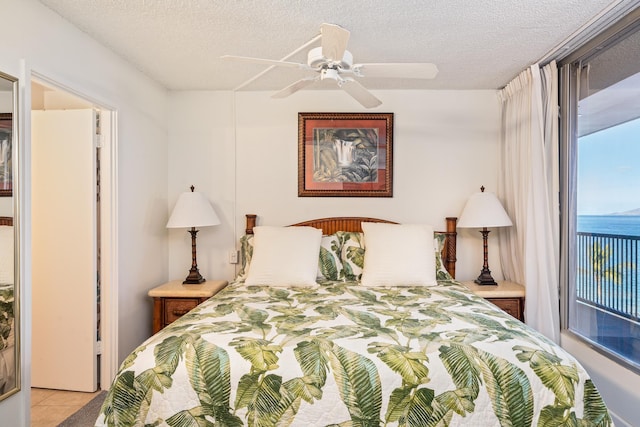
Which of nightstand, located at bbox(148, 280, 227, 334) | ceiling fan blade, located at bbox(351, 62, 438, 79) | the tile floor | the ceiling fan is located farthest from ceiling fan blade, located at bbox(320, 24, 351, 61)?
the tile floor

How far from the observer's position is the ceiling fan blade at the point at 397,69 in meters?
1.96

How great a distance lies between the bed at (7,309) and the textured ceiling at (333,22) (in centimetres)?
130

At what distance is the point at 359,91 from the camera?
7.40 ft

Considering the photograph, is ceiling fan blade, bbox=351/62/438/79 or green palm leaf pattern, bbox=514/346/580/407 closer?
green palm leaf pattern, bbox=514/346/580/407

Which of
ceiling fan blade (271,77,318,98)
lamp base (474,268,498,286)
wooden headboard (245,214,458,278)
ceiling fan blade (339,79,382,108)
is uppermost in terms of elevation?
ceiling fan blade (271,77,318,98)

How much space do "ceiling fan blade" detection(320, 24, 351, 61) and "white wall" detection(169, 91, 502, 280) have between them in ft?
5.37

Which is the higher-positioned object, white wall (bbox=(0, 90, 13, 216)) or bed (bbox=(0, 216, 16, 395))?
white wall (bbox=(0, 90, 13, 216))

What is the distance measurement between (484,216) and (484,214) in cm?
2

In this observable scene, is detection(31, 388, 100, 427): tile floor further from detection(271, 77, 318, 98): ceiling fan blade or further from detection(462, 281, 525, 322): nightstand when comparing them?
detection(462, 281, 525, 322): nightstand

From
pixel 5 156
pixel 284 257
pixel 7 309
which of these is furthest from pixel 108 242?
pixel 284 257

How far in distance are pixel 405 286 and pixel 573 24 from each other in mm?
1979

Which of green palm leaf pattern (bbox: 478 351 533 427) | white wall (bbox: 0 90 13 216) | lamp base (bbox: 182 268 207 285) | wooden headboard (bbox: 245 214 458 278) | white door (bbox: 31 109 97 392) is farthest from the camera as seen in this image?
wooden headboard (bbox: 245 214 458 278)

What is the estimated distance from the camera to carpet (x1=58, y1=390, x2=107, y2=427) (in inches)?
89.0

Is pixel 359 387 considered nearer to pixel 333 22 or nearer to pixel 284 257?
pixel 284 257
